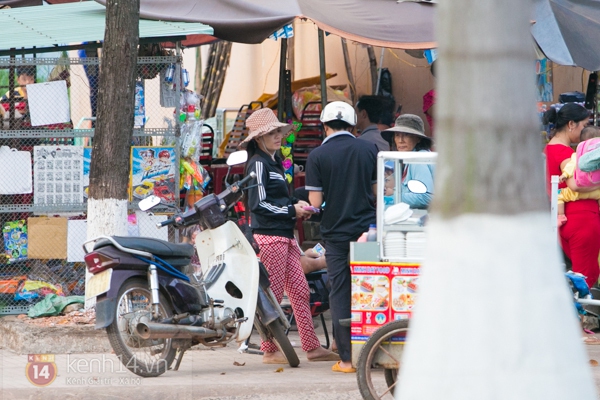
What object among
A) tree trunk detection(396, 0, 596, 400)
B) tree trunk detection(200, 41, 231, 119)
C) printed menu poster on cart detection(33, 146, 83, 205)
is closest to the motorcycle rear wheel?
printed menu poster on cart detection(33, 146, 83, 205)

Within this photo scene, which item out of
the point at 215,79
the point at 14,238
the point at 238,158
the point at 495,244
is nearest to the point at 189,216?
the point at 238,158

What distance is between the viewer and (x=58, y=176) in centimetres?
812

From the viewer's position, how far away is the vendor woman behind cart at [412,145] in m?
6.20

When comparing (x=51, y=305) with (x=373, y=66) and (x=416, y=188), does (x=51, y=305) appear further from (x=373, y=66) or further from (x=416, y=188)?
(x=373, y=66)

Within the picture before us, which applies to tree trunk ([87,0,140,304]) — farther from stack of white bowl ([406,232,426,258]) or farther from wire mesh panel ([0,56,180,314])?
stack of white bowl ([406,232,426,258])

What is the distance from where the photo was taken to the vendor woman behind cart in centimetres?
620

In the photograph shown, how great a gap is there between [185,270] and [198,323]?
1.54 feet

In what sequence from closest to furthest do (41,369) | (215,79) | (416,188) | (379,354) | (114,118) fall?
1. (379,354)
2. (416,188)
3. (41,369)
4. (114,118)
5. (215,79)

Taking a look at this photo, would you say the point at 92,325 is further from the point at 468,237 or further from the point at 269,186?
the point at 468,237

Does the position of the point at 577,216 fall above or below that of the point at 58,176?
below

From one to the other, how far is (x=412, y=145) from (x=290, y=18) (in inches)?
79.3

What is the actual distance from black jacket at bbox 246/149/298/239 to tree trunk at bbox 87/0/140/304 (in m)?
1.20

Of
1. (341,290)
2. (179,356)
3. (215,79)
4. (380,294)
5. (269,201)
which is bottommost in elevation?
(179,356)

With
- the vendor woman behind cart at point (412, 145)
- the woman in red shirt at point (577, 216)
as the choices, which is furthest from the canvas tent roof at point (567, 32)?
the vendor woman behind cart at point (412, 145)
